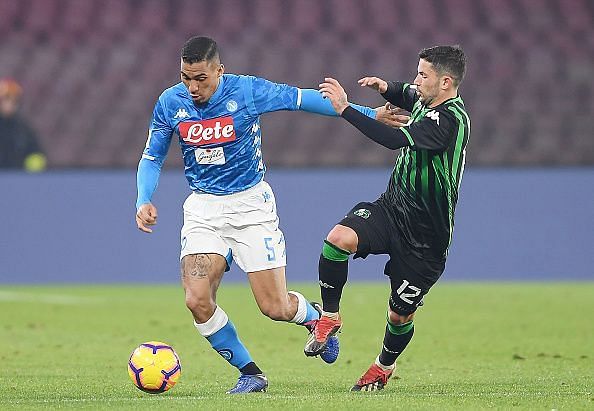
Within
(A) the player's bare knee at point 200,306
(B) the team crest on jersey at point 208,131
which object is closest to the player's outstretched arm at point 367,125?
Answer: (B) the team crest on jersey at point 208,131

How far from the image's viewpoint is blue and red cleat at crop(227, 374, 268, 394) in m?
7.52

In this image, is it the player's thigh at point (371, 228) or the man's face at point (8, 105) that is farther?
the man's face at point (8, 105)

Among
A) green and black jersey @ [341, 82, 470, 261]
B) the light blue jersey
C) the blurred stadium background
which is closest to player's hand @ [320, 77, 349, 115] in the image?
green and black jersey @ [341, 82, 470, 261]

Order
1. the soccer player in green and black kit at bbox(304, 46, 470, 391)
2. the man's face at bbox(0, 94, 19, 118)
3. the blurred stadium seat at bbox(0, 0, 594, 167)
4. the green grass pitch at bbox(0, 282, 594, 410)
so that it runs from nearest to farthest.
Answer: the green grass pitch at bbox(0, 282, 594, 410) < the soccer player in green and black kit at bbox(304, 46, 470, 391) < the man's face at bbox(0, 94, 19, 118) < the blurred stadium seat at bbox(0, 0, 594, 167)

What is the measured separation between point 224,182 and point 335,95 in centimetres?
105

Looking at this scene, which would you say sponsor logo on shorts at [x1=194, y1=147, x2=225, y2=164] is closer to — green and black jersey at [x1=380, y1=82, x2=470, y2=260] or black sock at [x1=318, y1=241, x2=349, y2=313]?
black sock at [x1=318, y1=241, x2=349, y2=313]

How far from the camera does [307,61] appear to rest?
18578 mm

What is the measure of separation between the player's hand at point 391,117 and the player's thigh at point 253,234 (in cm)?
88

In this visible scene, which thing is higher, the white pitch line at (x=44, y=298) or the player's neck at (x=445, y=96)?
the player's neck at (x=445, y=96)

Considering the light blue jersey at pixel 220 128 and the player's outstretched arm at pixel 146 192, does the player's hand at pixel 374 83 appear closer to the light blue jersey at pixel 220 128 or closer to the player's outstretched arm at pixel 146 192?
the light blue jersey at pixel 220 128

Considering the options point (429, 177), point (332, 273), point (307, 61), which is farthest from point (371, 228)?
point (307, 61)

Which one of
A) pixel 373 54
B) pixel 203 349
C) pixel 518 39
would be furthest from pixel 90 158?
pixel 203 349

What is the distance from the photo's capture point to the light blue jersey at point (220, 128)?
7711 mm

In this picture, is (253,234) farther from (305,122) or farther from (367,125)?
(305,122)
